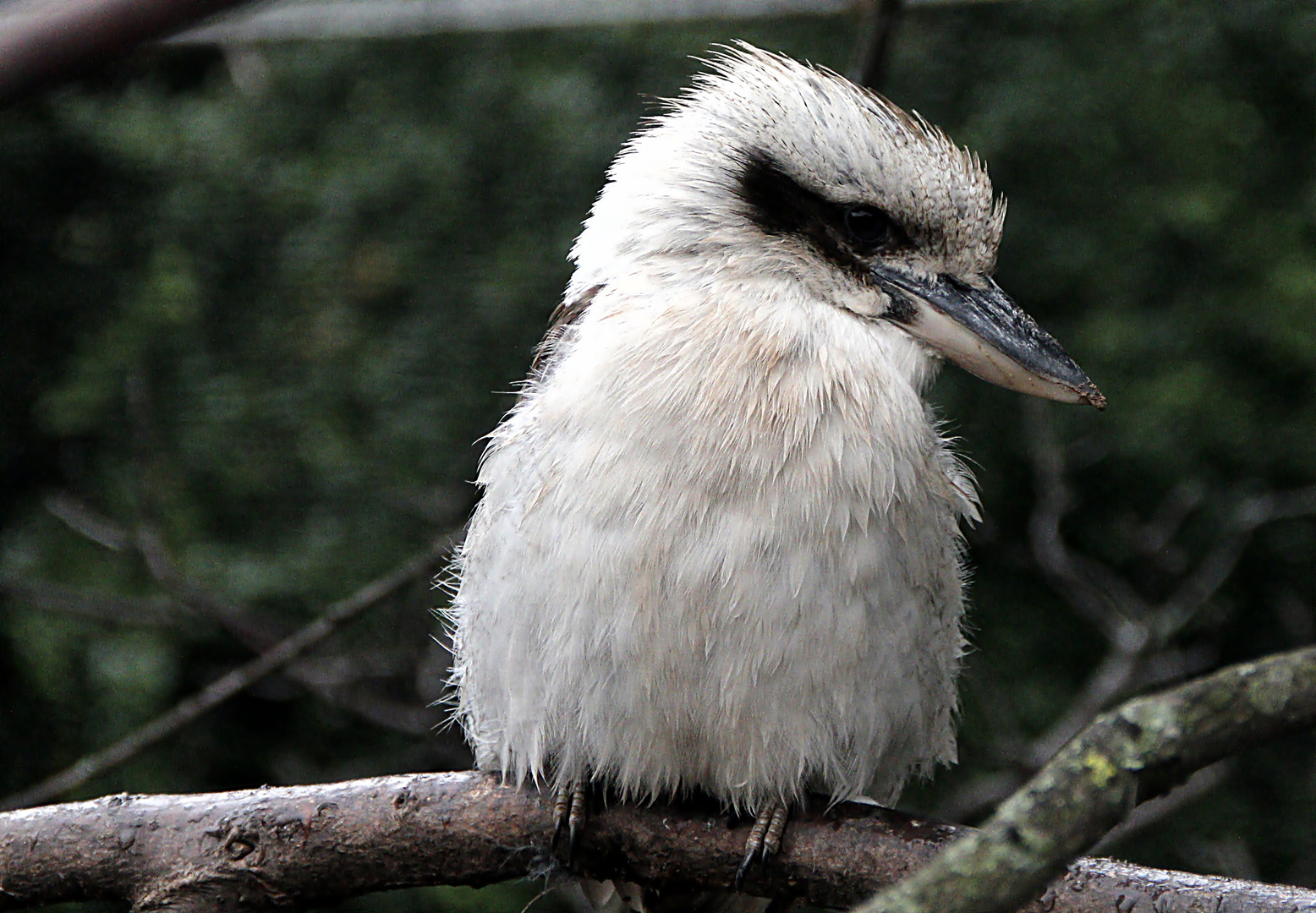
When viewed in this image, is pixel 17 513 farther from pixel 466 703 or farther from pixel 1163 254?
pixel 1163 254

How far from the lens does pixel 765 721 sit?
144 centimetres

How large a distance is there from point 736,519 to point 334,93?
2.19m

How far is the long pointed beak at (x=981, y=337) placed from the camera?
5.05 ft

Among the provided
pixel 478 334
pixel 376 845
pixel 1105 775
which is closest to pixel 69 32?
pixel 1105 775

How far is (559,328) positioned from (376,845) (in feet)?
2.01

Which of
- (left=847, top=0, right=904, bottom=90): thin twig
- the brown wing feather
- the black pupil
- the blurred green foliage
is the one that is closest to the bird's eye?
the black pupil

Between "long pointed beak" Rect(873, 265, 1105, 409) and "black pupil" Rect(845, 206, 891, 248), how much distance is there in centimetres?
3

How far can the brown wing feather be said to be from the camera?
1.60m

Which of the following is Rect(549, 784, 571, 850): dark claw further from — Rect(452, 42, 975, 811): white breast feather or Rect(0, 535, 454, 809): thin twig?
Rect(0, 535, 454, 809): thin twig

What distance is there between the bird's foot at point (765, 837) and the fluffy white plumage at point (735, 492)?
18 millimetres

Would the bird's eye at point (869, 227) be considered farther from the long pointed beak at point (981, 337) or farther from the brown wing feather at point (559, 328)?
the brown wing feather at point (559, 328)

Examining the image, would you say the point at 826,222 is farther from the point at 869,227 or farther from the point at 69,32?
the point at 69,32

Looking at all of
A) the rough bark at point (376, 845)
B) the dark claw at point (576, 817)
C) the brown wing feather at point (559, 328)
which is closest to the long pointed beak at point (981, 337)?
the brown wing feather at point (559, 328)

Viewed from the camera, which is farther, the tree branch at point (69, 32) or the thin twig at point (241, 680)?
the thin twig at point (241, 680)
